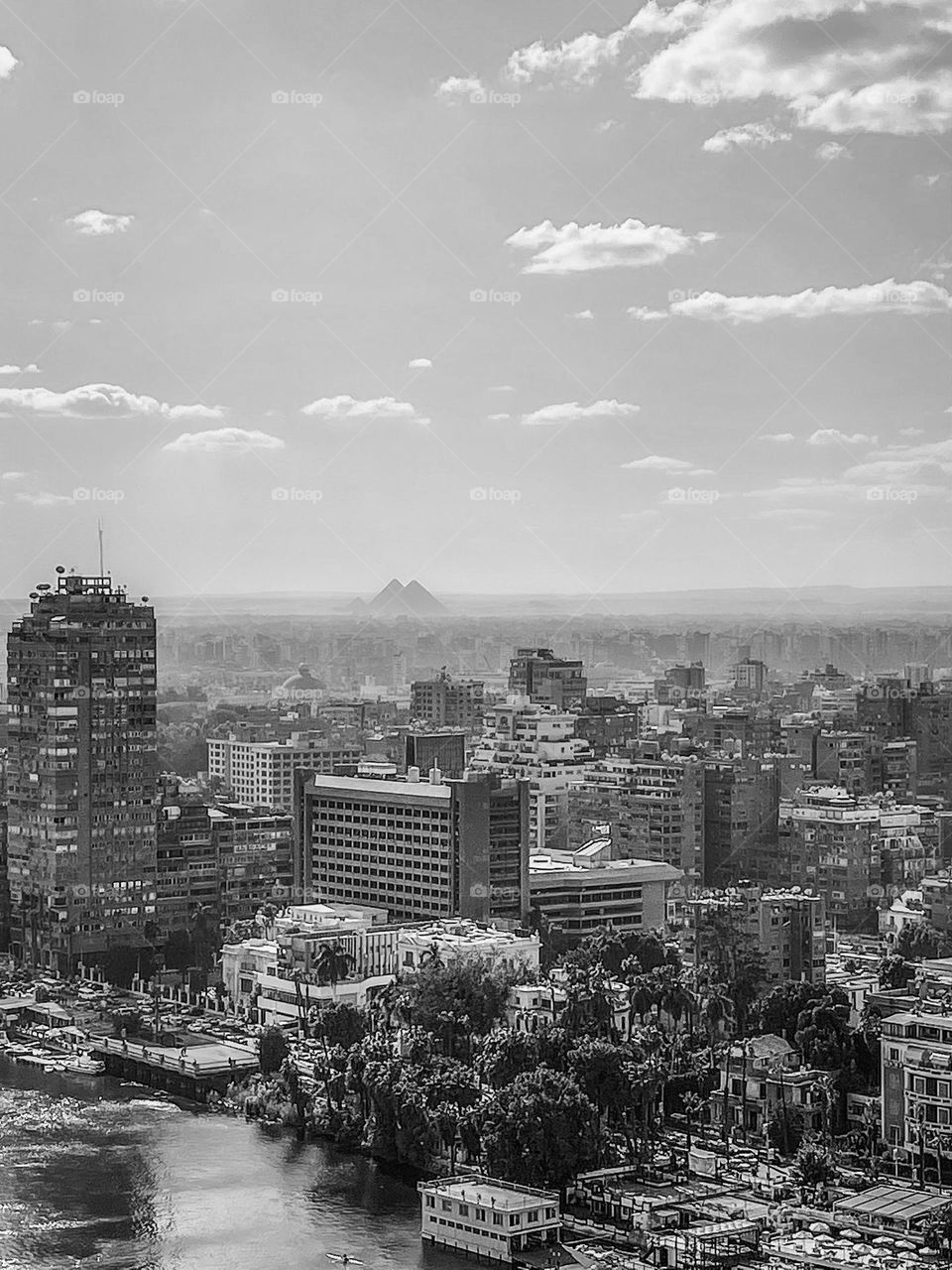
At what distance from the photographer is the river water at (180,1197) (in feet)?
25.7

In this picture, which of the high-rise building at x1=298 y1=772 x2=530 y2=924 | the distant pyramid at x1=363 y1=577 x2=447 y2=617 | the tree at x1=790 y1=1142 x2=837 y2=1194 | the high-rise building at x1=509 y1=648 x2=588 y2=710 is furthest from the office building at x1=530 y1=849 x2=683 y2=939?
the distant pyramid at x1=363 y1=577 x2=447 y2=617

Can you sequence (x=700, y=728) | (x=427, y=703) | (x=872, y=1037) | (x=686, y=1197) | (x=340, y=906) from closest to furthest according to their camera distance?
(x=686, y=1197), (x=872, y=1037), (x=340, y=906), (x=700, y=728), (x=427, y=703)

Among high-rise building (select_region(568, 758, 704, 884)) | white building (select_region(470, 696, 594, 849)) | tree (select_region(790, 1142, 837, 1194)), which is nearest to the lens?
tree (select_region(790, 1142, 837, 1194))

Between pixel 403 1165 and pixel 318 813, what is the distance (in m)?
5.55

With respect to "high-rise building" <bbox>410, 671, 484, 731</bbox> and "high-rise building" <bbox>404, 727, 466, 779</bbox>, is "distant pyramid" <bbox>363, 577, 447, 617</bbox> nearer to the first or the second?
"high-rise building" <bbox>410, 671, 484, 731</bbox>

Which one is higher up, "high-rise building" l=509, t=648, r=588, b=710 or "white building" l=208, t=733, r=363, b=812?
"high-rise building" l=509, t=648, r=588, b=710

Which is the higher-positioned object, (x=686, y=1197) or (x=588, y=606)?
(x=588, y=606)

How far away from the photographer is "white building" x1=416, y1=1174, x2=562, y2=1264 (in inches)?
307

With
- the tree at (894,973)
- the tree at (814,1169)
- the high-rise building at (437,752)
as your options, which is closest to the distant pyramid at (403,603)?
the high-rise building at (437,752)

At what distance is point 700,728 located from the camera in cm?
1891

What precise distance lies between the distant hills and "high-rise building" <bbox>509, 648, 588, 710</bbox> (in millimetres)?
1742

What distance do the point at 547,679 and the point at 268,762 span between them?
4.60 metres

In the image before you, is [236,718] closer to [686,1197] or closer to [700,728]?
[700,728]

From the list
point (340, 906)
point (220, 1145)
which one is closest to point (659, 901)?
point (340, 906)
